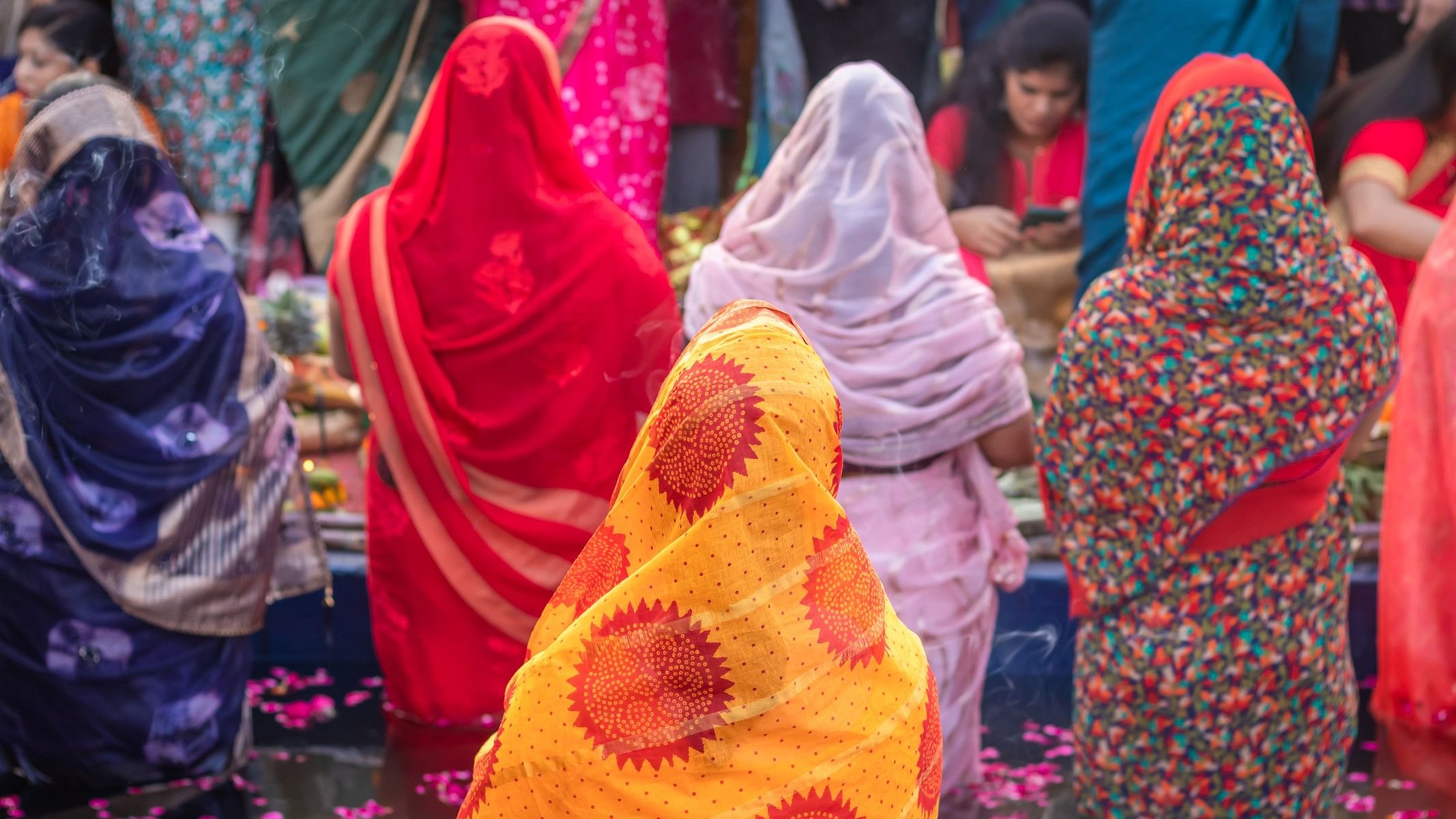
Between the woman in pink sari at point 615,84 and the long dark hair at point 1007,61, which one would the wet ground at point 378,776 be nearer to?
the woman in pink sari at point 615,84

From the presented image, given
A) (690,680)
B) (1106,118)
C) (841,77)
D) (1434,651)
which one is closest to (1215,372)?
(841,77)

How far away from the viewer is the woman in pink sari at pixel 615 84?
13.7ft

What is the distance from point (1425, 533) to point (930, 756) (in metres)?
2.31

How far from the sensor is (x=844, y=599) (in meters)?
1.62

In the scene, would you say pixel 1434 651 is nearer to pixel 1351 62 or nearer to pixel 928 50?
pixel 1351 62

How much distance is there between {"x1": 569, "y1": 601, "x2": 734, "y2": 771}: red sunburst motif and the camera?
1564 mm

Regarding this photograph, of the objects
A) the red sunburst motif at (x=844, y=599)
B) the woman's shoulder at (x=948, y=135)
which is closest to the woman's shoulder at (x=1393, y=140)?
the woman's shoulder at (x=948, y=135)

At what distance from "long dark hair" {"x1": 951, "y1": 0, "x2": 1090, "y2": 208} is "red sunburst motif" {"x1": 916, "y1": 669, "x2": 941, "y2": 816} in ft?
10.1

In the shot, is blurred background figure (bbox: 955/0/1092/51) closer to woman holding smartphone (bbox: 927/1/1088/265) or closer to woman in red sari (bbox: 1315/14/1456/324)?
woman holding smartphone (bbox: 927/1/1088/265)

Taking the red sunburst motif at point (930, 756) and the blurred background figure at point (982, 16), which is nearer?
the red sunburst motif at point (930, 756)

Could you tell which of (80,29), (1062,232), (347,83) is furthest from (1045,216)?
(80,29)

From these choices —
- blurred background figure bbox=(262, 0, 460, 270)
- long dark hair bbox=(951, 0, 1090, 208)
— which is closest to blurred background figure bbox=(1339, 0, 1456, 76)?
long dark hair bbox=(951, 0, 1090, 208)

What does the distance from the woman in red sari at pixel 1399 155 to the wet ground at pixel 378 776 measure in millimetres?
1470

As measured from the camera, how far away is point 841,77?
126 inches
